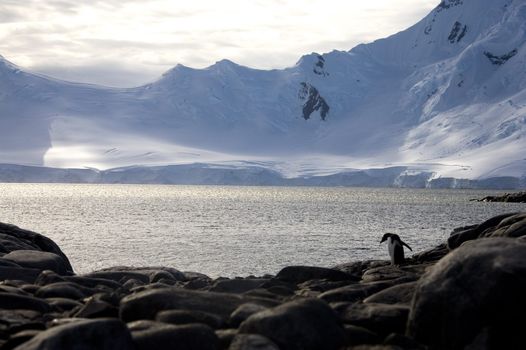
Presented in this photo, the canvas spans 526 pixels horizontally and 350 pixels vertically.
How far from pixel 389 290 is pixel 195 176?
187371mm

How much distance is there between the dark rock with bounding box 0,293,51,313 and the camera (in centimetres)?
978

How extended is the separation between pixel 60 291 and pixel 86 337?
3.99m

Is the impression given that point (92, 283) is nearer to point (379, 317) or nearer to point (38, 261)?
point (38, 261)

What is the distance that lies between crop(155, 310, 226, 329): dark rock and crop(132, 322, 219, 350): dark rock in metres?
0.52

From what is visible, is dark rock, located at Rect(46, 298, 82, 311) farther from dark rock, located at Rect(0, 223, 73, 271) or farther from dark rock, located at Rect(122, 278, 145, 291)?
dark rock, located at Rect(0, 223, 73, 271)

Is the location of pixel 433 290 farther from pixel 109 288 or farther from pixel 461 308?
pixel 109 288

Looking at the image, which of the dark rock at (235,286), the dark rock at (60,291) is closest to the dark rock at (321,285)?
the dark rock at (235,286)

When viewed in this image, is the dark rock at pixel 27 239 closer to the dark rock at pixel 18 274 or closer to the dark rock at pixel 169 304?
the dark rock at pixel 18 274

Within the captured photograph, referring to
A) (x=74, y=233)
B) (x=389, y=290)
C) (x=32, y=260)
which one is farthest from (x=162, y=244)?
(x=389, y=290)

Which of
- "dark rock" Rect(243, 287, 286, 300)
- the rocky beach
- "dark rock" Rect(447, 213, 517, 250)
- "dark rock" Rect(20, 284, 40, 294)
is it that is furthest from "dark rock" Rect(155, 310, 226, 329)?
"dark rock" Rect(447, 213, 517, 250)

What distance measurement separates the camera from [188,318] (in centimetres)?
846

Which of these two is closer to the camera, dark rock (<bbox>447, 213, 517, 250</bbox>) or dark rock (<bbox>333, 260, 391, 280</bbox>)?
dark rock (<bbox>447, 213, 517, 250</bbox>)

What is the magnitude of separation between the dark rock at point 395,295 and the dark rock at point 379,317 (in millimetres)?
674

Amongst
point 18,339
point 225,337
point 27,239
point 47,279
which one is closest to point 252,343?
point 225,337
